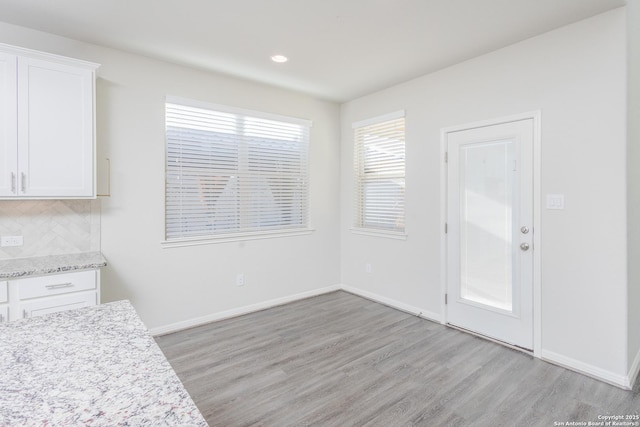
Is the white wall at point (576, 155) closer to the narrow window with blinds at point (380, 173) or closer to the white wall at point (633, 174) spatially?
the white wall at point (633, 174)

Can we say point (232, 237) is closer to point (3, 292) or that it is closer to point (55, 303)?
point (55, 303)

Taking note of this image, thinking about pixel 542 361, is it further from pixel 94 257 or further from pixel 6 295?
pixel 6 295

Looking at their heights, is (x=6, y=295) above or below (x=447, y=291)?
above

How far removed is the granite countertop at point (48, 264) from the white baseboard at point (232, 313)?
97 cm

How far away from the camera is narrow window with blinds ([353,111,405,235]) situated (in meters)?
4.06

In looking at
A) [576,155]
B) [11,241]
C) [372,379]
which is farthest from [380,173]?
[11,241]

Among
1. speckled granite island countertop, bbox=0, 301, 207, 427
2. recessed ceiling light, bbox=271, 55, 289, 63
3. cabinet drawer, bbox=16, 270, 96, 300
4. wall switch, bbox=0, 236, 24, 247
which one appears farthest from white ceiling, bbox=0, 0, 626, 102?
speckled granite island countertop, bbox=0, 301, 207, 427

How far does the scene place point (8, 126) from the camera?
2408 millimetres

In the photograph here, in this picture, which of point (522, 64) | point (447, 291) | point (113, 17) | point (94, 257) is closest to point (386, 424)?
point (447, 291)

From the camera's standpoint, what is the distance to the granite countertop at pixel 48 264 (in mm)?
2309

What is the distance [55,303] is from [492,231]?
11.8 ft

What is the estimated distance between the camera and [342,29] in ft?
8.80

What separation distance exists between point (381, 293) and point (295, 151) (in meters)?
2.12

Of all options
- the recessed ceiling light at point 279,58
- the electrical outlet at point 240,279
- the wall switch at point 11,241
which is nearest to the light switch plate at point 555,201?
the recessed ceiling light at point 279,58
